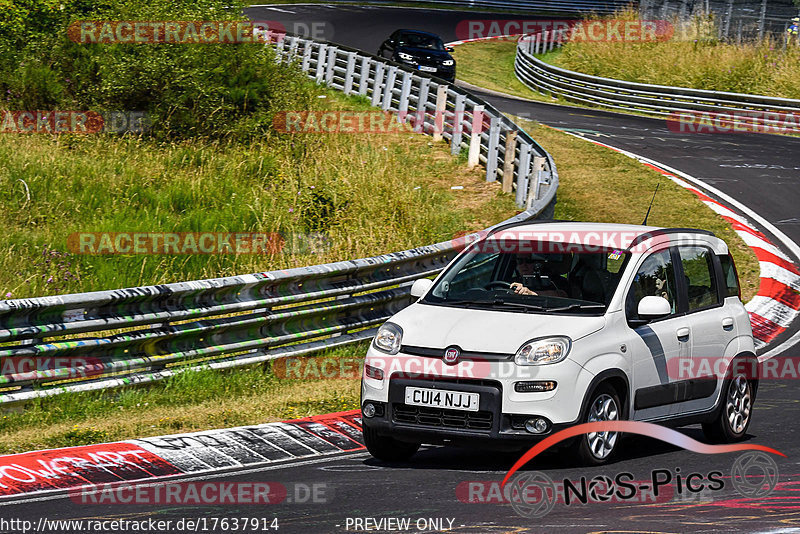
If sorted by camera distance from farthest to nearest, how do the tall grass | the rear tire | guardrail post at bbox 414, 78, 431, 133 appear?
the tall grass → guardrail post at bbox 414, 78, 431, 133 → the rear tire

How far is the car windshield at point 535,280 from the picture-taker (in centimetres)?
802

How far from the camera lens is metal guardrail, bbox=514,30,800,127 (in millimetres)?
32281

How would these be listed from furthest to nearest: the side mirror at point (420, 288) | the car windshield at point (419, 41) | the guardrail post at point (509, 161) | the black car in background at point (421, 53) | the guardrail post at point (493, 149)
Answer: the car windshield at point (419, 41) → the black car in background at point (421, 53) → the guardrail post at point (493, 149) → the guardrail post at point (509, 161) → the side mirror at point (420, 288)

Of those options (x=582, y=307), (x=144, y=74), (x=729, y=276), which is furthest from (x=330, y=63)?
(x=582, y=307)

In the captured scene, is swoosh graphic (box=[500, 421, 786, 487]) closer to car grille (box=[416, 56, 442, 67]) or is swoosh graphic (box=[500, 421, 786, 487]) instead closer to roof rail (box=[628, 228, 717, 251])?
roof rail (box=[628, 228, 717, 251])

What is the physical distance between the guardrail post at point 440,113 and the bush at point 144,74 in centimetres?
339

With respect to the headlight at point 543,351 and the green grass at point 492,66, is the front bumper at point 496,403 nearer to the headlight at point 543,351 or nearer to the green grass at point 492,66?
the headlight at point 543,351

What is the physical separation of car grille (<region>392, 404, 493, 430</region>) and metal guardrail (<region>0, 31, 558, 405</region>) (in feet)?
9.89

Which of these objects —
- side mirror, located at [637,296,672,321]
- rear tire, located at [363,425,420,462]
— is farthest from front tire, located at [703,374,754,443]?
rear tire, located at [363,425,420,462]

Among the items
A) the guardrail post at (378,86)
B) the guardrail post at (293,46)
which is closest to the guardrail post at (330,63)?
the guardrail post at (293,46)

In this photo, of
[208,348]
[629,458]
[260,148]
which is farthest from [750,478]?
[260,148]

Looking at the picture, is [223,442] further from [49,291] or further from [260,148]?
[260,148]

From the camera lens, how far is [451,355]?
7363 millimetres

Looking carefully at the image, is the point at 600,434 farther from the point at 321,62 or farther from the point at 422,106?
the point at 321,62
